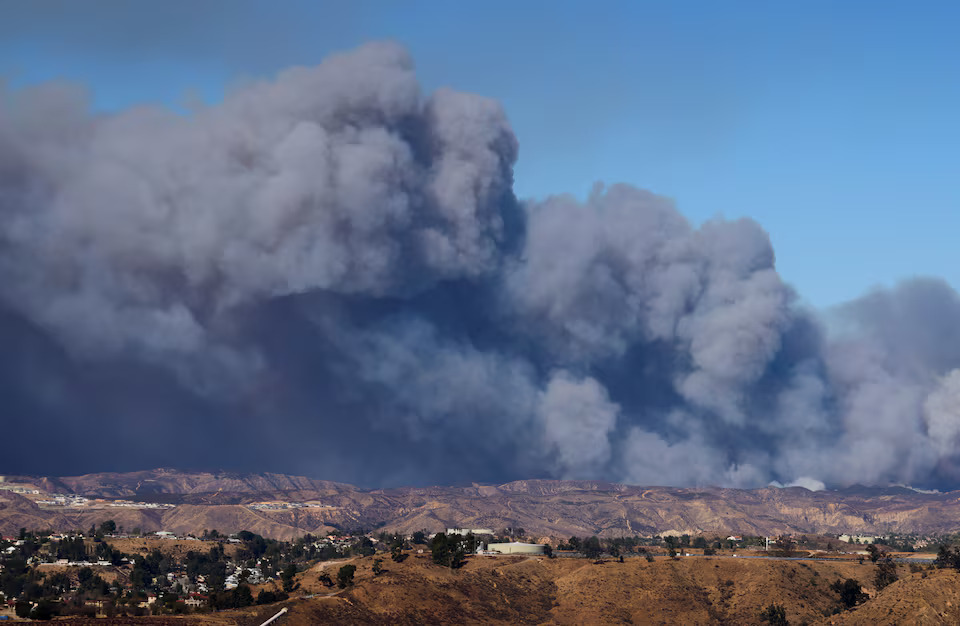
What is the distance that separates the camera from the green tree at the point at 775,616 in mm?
85125

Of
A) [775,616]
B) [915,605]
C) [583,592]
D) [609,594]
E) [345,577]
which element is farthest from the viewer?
[583,592]

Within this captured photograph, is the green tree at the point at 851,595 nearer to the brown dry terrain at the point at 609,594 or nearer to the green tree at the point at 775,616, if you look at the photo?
the brown dry terrain at the point at 609,594

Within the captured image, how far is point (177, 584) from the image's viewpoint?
108 meters

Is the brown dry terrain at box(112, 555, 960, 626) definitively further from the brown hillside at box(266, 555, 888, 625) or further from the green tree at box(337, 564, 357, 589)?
the green tree at box(337, 564, 357, 589)

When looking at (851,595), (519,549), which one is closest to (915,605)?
(851,595)

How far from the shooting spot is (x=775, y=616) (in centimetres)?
8594

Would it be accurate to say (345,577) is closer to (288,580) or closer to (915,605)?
(288,580)

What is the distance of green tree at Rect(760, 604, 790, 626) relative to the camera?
85.1 metres

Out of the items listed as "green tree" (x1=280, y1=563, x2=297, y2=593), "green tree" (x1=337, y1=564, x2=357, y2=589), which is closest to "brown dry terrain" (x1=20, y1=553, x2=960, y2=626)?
"green tree" (x1=337, y1=564, x2=357, y2=589)

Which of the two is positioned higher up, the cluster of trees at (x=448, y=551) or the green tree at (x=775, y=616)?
the cluster of trees at (x=448, y=551)

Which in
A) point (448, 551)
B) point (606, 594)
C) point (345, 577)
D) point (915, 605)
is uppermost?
point (448, 551)

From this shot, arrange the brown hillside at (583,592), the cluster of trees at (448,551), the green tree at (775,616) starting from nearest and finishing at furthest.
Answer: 1. the green tree at (775,616)
2. the brown hillside at (583,592)
3. the cluster of trees at (448,551)

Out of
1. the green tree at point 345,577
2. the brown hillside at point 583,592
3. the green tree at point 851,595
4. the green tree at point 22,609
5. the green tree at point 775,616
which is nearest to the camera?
the green tree at point 22,609

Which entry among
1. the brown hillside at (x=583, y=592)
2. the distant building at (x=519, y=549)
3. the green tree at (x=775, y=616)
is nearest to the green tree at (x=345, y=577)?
the brown hillside at (x=583, y=592)
